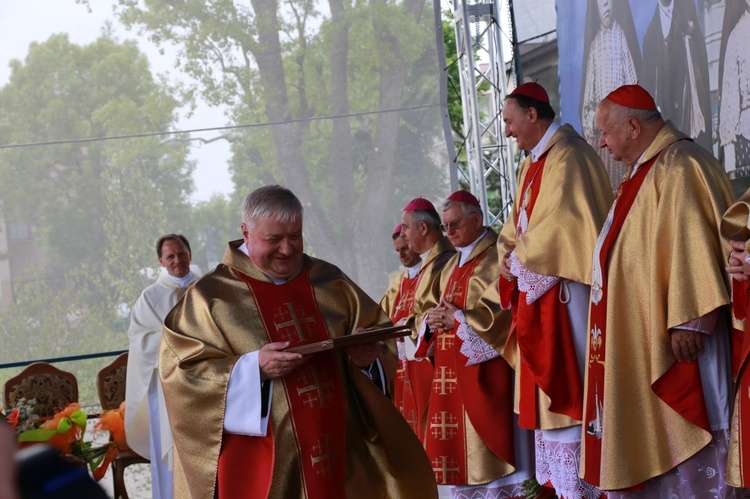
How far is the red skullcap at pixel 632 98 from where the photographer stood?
4391mm

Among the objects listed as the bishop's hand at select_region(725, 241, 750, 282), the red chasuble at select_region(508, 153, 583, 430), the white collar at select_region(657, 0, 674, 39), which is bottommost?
the red chasuble at select_region(508, 153, 583, 430)

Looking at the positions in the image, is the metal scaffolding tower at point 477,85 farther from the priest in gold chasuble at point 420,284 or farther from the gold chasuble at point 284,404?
the gold chasuble at point 284,404

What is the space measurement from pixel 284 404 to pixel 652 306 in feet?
5.45

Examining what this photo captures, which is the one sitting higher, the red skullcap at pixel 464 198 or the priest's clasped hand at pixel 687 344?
the red skullcap at pixel 464 198

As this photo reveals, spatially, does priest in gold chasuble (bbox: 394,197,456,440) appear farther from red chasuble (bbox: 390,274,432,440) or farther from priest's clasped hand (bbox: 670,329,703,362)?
priest's clasped hand (bbox: 670,329,703,362)

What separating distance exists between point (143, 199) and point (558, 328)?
6.77 meters

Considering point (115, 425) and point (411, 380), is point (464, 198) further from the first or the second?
point (115, 425)

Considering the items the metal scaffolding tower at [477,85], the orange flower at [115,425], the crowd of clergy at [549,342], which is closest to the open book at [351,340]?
the crowd of clergy at [549,342]

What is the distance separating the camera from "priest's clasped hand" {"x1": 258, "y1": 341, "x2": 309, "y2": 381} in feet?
11.4

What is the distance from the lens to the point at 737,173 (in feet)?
16.0

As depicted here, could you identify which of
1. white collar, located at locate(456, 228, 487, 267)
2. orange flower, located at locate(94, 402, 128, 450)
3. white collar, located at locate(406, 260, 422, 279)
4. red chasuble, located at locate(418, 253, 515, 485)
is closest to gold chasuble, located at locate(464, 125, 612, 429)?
red chasuble, located at locate(418, 253, 515, 485)

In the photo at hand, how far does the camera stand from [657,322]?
4.12 m

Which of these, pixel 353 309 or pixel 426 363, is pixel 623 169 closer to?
pixel 426 363

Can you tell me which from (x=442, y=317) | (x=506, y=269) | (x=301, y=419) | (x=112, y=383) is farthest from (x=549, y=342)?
(x=112, y=383)
